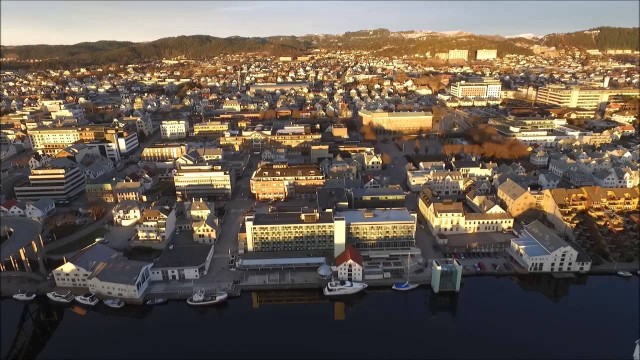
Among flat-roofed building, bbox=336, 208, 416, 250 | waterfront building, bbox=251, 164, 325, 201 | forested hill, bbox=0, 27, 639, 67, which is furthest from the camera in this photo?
forested hill, bbox=0, 27, 639, 67

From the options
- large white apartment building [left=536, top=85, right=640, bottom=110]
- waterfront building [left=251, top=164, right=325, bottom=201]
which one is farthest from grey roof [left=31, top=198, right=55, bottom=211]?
large white apartment building [left=536, top=85, right=640, bottom=110]

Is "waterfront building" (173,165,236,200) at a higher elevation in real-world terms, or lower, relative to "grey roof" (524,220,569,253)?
higher

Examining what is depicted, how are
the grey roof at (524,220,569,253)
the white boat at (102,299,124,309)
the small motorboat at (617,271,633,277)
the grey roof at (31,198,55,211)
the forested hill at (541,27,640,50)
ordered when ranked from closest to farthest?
the white boat at (102,299,124,309), the small motorboat at (617,271,633,277), the grey roof at (524,220,569,253), the grey roof at (31,198,55,211), the forested hill at (541,27,640,50)

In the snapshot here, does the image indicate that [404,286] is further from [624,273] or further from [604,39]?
[604,39]

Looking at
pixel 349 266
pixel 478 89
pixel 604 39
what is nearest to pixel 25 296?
pixel 349 266

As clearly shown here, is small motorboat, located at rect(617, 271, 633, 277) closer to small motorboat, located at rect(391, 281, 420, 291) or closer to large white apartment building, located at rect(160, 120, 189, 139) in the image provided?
small motorboat, located at rect(391, 281, 420, 291)

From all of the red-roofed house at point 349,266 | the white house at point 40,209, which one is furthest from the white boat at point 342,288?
the white house at point 40,209

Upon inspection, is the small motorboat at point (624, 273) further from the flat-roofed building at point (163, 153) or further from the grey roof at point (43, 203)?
the grey roof at point (43, 203)
